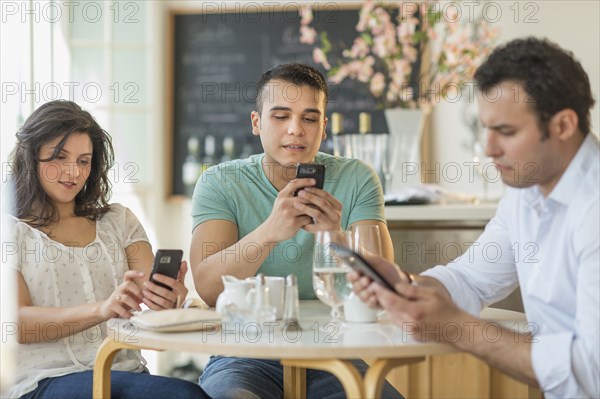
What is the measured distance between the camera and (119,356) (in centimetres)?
218

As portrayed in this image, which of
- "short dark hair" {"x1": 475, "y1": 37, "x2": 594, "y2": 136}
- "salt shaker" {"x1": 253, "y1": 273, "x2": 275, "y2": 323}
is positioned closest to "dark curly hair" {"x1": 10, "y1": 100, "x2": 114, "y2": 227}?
"salt shaker" {"x1": 253, "y1": 273, "x2": 275, "y2": 323}

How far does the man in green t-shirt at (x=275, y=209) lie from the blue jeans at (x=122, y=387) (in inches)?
5.8

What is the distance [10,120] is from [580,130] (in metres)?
2.44

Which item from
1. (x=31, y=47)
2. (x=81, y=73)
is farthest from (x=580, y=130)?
(x=81, y=73)

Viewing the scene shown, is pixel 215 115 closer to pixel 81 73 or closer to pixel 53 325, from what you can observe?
pixel 81 73

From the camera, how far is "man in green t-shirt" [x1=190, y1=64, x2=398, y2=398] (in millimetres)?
2146

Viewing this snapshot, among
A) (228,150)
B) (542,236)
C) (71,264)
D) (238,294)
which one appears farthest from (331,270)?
(228,150)

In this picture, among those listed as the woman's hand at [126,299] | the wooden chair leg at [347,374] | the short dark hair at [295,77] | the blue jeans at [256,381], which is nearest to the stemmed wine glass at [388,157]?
the short dark hair at [295,77]

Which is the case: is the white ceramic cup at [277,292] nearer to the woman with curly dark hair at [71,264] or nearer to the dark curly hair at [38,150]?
the woman with curly dark hair at [71,264]

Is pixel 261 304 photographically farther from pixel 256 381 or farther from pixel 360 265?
pixel 256 381

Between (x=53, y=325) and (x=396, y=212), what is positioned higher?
(x=396, y=212)

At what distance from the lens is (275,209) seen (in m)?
2.16

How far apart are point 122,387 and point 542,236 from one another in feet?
3.21

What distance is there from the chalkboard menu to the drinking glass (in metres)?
3.48
